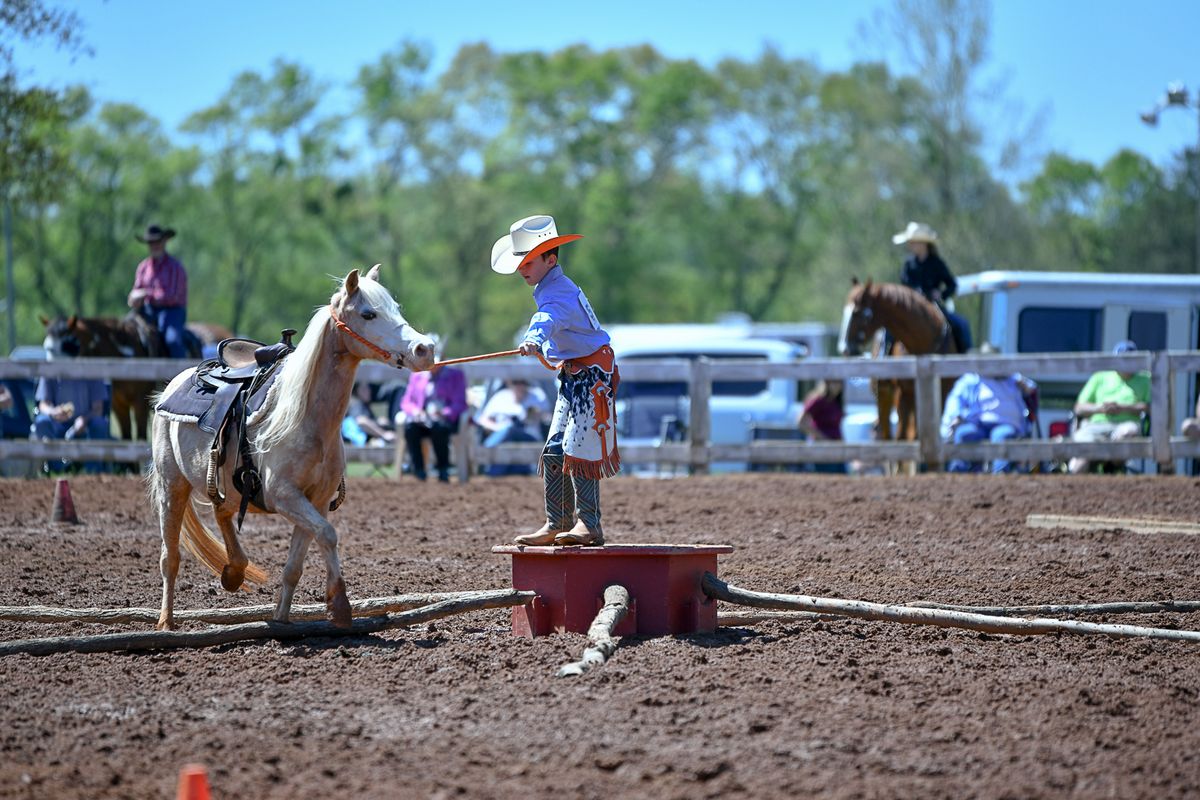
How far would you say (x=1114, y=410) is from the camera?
16234 millimetres

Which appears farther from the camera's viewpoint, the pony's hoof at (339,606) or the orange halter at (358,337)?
the orange halter at (358,337)

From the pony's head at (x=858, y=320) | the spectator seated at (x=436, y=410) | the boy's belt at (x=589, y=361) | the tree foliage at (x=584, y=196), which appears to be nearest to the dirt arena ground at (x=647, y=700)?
the boy's belt at (x=589, y=361)

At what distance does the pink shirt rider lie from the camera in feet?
55.8

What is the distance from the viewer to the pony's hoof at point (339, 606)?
6520 mm

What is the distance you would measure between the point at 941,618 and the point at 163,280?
12994 mm

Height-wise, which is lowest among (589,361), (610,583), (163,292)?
(610,583)

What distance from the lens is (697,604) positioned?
22.7 ft

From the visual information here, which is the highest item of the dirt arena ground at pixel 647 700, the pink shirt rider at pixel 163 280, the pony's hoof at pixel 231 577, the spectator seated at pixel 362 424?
the pink shirt rider at pixel 163 280

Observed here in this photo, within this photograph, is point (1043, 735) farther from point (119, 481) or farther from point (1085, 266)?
point (1085, 266)

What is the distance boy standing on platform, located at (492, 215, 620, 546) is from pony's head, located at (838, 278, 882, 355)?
1026cm

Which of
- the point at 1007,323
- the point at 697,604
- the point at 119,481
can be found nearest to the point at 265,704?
the point at 697,604

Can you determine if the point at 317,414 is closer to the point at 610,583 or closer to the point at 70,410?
the point at 610,583

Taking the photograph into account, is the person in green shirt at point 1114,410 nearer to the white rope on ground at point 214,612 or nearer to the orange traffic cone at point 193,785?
the white rope on ground at point 214,612

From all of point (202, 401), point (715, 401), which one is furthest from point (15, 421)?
point (202, 401)
